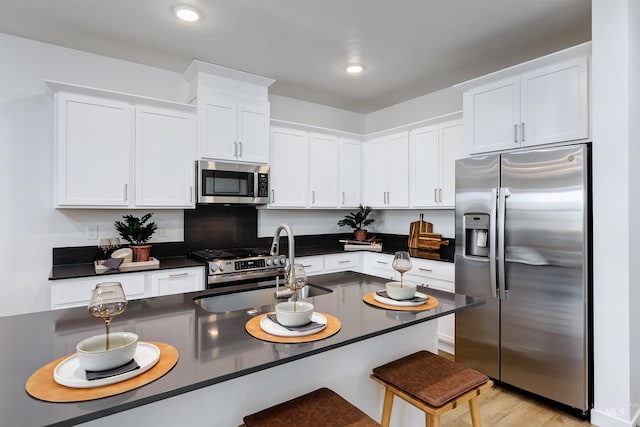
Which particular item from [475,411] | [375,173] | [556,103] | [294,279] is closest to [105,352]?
[294,279]

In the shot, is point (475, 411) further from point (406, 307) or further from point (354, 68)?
point (354, 68)

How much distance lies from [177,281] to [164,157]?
3.54 feet

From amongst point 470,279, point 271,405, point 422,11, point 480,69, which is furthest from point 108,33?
point 470,279

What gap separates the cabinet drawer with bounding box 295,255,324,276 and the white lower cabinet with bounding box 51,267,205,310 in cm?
106

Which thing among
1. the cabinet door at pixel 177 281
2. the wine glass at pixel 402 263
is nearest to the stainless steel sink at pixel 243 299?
the wine glass at pixel 402 263

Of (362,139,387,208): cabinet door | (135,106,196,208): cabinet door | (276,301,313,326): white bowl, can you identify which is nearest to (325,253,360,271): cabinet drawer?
(362,139,387,208): cabinet door

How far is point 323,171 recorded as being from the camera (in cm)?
417

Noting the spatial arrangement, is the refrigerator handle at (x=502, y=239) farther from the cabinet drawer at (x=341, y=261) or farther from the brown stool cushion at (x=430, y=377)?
the cabinet drawer at (x=341, y=261)

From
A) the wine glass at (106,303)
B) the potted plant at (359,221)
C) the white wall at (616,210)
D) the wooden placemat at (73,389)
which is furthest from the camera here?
the potted plant at (359,221)

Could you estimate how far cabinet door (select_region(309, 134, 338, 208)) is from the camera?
4086 mm

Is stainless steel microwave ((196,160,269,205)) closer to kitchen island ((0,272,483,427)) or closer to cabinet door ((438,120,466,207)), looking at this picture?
kitchen island ((0,272,483,427))

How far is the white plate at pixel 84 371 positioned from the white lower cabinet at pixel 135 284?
5.85 feet

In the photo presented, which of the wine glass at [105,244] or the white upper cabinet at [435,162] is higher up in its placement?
the white upper cabinet at [435,162]

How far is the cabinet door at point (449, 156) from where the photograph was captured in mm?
3504
